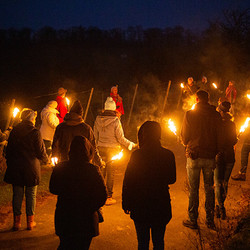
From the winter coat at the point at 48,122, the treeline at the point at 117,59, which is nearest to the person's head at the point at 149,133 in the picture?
the winter coat at the point at 48,122

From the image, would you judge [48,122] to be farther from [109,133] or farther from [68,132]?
[68,132]

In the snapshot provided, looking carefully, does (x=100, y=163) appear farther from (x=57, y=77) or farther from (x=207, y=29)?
(x=57, y=77)

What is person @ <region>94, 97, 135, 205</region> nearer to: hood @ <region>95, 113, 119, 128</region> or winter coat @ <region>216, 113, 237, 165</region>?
hood @ <region>95, 113, 119, 128</region>

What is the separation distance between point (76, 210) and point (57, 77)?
35.7 meters

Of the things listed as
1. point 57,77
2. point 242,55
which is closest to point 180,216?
point 242,55

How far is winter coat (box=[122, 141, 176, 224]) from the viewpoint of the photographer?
10.8ft

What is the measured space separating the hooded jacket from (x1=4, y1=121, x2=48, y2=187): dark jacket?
2.20 m

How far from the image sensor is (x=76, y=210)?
3.24 metres

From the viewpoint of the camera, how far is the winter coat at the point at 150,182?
3291 mm

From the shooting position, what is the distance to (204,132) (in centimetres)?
496

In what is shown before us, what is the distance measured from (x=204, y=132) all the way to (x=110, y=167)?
227 cm

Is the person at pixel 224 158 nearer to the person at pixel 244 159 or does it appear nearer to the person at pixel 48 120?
the person at pixel 244 159

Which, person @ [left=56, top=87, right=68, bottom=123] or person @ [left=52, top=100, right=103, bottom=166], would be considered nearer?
person @ [left=52, top=100, right=103, bottom=166]

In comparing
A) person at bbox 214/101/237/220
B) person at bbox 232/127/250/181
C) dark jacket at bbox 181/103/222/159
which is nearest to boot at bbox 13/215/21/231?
dark jacket at bbox 181/103/222/159
